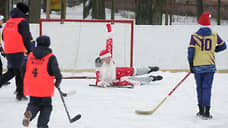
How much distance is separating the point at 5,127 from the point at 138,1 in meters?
9.72

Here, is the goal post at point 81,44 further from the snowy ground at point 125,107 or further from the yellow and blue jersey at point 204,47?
the yellow and blue jersey at point 204,47

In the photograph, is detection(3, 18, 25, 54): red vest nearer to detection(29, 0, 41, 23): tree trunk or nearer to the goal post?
the goal post

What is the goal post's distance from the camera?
395 inches

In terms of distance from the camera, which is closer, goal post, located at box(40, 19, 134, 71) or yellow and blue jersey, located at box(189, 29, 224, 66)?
yellow and blue jersey, located at box(189, 29, 224, 66)

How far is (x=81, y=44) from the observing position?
10141 mm

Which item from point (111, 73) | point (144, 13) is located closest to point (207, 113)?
point (111, 73)

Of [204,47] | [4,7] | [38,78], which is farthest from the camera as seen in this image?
[4,7]

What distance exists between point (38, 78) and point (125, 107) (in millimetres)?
2239

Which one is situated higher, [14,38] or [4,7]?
[4,7]

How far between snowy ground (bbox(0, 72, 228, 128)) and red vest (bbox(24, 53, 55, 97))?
0.83m

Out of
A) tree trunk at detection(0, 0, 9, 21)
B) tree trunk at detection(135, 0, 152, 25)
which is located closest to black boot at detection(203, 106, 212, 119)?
tree trunk at detection(135, 0, 152, 25)

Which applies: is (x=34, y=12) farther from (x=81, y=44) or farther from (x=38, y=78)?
(x=38, y=78)

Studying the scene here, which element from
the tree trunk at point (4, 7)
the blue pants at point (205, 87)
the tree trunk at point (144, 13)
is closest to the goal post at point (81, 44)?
the tree trunk at point (144, 13)

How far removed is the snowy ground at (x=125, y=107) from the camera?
17.0 ft
